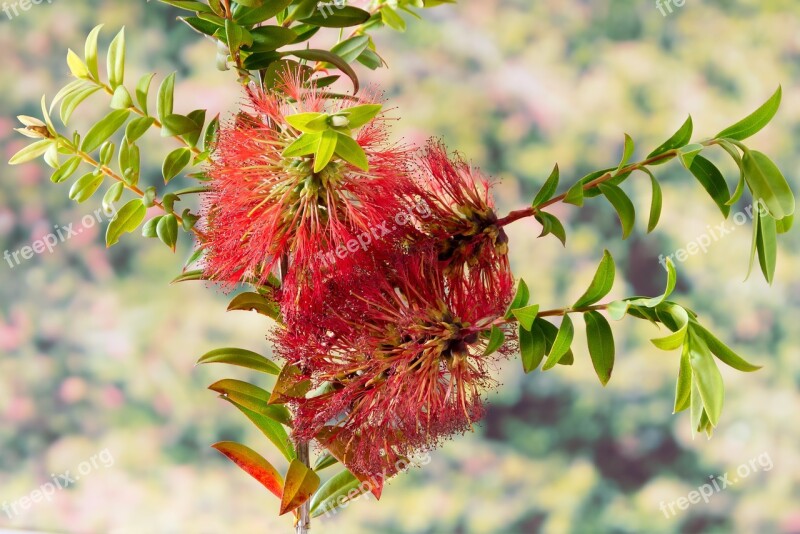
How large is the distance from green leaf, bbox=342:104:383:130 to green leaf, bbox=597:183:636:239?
0.21 metres

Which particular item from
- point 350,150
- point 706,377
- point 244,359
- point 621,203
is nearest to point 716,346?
point 706,377

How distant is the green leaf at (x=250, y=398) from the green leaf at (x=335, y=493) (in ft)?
0.26

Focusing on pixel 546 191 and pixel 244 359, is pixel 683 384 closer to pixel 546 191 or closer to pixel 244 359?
pixel 546 191

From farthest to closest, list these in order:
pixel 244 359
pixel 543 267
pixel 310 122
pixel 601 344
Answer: pixel 543 267 → pixel 244 359 → pixel 601 344 → pixel 310 122

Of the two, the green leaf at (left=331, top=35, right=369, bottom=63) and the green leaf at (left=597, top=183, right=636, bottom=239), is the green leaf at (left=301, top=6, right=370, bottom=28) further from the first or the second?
the green leaf at (left=597, top=183, right=636, bottom=239)

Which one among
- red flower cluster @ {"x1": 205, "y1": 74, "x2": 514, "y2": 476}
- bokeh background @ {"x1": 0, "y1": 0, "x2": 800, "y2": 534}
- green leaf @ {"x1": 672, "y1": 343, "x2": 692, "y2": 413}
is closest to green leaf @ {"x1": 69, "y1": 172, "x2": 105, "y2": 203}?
red flower cluster @ {"x1": 205, "y1": 74, "x2": 514, "y2": 476}

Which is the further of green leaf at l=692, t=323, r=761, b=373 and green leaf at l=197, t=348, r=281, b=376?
green leaf at l=197, t=348, r=281, b=376

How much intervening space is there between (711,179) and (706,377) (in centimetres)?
15

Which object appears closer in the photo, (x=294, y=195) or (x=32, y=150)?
(x=294, y=195)

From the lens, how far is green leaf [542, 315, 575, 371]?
0.52 meters

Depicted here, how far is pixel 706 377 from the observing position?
1.59 feet

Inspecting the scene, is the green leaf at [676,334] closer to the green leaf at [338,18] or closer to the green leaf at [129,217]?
the green leaf at [338,18]

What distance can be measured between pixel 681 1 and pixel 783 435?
68 cm

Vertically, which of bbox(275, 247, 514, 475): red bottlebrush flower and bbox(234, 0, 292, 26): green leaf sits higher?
bbox(234, 0, 292, 26): green leaf
